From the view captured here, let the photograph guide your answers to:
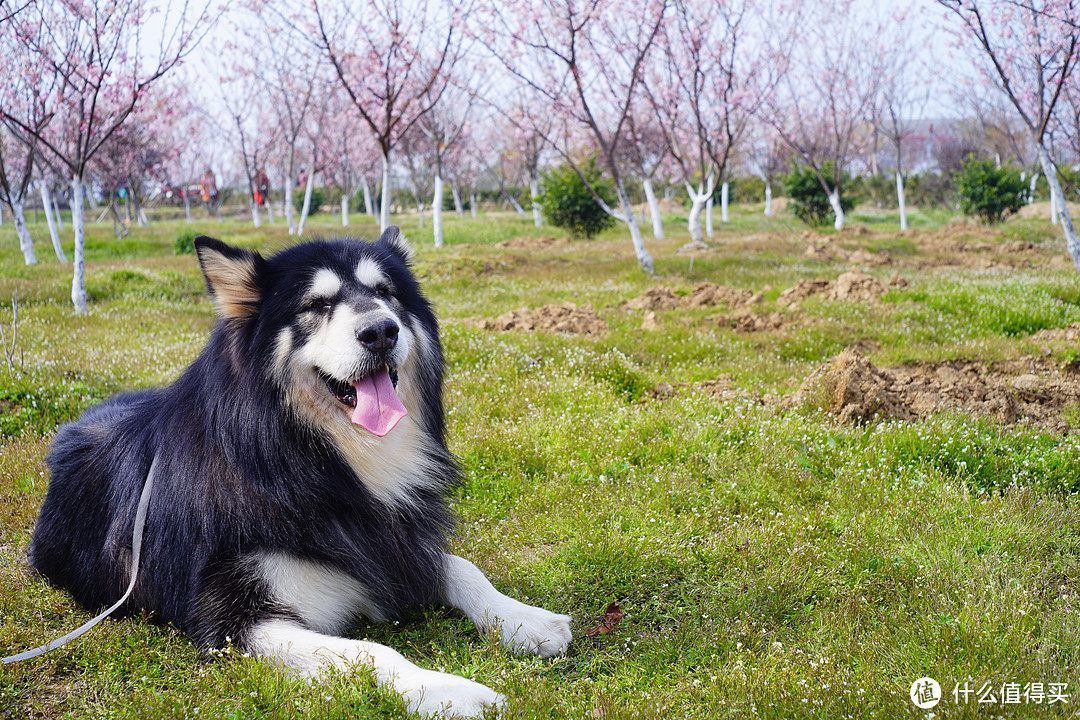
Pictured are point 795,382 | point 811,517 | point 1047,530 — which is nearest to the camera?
point 1047,530

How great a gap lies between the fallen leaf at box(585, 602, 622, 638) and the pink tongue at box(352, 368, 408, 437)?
1.51 metres

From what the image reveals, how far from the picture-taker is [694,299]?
12562 mm

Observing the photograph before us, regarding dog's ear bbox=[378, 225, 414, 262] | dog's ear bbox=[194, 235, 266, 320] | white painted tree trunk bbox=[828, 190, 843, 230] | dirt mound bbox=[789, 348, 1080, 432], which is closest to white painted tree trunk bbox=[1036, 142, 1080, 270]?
dirt mound bbox=[789, 348, 1080, 432]

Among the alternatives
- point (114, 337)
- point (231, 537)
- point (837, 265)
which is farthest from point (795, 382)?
point (837, 265)

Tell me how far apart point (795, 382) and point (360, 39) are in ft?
64.6

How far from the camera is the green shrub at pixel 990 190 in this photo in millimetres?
30156

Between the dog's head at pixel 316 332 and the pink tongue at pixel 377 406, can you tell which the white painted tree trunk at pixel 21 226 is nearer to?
the dog's head at pixel 316 332

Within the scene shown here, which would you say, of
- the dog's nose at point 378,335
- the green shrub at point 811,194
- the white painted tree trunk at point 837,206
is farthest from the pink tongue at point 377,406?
the green shrub at point 811,194

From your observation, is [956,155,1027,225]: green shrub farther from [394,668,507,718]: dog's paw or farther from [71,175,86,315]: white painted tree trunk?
[394,668,507,718]: dog's paw

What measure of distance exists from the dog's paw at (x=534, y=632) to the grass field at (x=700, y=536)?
4.3 inches

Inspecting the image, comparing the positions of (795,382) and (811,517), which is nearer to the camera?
(811,517)

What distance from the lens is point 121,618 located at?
11.6 feet

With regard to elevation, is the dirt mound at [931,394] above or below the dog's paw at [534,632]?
above

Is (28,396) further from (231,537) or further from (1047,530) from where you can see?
(1047,530)
